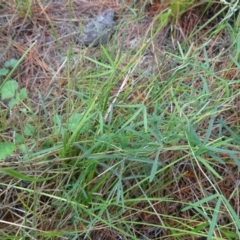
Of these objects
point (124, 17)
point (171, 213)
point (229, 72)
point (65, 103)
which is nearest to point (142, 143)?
point (171, 213)

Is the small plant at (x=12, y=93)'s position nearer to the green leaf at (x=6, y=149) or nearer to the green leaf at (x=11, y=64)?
the green leaf at (x=11, y=64)

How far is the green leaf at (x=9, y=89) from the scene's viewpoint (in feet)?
5.14

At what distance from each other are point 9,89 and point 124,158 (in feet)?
1.67

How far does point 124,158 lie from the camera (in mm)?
1325

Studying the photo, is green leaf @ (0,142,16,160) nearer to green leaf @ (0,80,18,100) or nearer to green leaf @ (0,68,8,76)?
green leaf @ (0,80,18,100)

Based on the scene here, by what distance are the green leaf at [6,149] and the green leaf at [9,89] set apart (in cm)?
25

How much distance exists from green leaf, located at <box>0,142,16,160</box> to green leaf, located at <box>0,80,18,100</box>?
0.25 metres

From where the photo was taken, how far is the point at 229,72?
1642 mm

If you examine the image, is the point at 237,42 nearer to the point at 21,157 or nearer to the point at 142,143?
the point at 142,143

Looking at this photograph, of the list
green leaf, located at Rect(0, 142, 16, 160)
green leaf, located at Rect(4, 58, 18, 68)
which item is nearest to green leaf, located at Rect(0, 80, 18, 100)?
green leaf, located at Rect(4, 58, 18, 68)

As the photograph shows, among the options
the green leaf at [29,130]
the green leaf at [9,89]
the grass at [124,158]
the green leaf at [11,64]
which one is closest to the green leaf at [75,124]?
the grass at [124,158]

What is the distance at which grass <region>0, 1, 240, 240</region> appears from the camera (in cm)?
134

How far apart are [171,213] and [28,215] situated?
44 centimetres

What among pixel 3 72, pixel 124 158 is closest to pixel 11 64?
pixel 3 72
